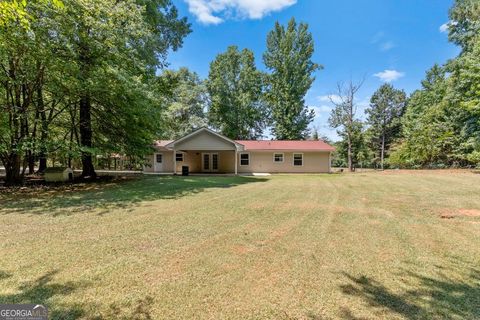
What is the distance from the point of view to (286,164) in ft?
77.8

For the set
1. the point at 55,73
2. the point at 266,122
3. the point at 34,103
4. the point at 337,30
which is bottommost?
the point at 34,103

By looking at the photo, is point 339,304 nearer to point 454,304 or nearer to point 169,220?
point 454,304

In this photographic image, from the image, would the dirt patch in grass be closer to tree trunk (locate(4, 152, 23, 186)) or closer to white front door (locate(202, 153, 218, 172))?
tree trunk (locate(4, 152, 23, 186))

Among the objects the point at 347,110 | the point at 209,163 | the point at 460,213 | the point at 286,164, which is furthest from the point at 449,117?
the point at 209,163

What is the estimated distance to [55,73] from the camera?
10.5m

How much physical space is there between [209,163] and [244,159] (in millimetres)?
3463

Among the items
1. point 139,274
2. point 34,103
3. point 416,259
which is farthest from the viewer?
point 34,103

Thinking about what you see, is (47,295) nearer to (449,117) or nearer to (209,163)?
(209,163)

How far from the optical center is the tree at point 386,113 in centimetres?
4312

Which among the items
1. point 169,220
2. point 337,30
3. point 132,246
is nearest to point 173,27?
point 337,30

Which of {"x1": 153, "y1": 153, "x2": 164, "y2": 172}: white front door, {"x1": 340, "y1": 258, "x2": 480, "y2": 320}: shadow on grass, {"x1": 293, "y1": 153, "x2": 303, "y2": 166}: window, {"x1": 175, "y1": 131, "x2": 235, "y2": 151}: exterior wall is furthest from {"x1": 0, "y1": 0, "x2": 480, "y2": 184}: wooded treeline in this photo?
{"x1": 293, "y1": 153, "x2": 303, "y2": 166}: window

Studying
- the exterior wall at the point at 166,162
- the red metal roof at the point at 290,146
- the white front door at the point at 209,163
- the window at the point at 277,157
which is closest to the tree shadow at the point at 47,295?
the red metal roof at the point at 290,146

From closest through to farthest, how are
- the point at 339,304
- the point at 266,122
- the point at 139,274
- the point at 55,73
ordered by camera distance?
the point at 339,304 → the point at 139,274 → the point at 55,73 → the point at 266,122

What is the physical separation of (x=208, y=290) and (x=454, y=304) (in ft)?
9.11
